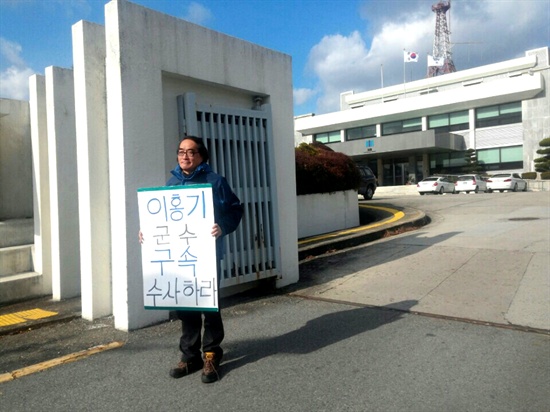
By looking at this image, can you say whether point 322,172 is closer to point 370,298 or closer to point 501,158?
point 370,298

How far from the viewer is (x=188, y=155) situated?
376 centimetres

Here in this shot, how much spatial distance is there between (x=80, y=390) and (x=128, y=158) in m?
2.27

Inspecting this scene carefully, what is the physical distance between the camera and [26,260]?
6.96 meters

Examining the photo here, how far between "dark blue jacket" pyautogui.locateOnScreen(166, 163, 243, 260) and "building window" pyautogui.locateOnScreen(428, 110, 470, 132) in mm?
46415

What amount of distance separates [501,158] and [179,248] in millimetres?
45195

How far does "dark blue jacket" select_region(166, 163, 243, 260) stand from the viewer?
3734mm

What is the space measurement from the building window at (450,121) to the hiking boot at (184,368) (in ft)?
153

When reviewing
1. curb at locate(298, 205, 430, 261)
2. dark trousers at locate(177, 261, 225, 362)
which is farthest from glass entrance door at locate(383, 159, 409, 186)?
dark trousers at locate(177, 261, 225, 362)

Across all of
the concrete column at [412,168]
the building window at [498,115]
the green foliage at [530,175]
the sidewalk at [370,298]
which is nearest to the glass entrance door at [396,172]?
the concrete column at [412,168]

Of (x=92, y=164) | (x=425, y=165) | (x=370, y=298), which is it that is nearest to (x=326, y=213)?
(x=370, y=298)

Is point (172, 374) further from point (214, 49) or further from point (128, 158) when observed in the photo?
point (214, 49)

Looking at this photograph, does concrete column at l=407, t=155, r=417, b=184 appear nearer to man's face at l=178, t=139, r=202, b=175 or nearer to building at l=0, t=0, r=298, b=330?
building at l=0, t=0, r=298, b=330

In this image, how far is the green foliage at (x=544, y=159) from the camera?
3894 centimetres

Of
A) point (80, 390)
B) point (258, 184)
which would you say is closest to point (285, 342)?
point (80, 390)
